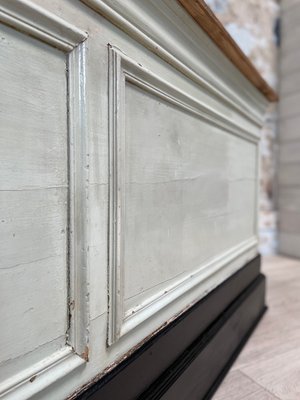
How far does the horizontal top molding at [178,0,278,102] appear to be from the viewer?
2.25ft

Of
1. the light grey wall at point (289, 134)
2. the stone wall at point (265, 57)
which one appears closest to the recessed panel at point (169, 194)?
the stone wall at point (265, 57)

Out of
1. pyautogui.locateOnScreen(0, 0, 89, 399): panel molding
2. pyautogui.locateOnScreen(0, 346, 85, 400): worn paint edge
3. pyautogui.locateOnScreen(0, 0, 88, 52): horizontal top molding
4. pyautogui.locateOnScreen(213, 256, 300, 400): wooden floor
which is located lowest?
pyautogui.locateOnScreen(213, 256, 300, 400): wooden floor

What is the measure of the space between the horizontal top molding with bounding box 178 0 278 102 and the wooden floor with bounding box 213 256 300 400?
99 cm

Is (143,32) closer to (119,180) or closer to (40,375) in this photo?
(119,180)

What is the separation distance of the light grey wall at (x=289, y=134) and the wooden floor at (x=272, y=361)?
1129 millimetres

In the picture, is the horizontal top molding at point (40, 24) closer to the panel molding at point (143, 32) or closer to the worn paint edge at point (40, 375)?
the panel molding at point (143, 32)

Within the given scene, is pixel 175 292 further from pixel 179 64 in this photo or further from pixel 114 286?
pixel 179 64

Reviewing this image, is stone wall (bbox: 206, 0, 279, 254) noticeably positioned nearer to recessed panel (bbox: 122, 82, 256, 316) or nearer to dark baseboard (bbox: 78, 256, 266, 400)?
dark baseboard (bbox: 78, 256, 266, 400)

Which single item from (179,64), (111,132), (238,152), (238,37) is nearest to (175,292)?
(111,132)

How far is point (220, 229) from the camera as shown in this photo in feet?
3.40

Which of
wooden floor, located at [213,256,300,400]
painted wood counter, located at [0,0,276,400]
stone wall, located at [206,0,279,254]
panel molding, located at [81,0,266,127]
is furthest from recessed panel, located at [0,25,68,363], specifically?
stone wall, located at [206,0,279,254]

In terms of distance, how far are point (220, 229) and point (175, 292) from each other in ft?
1.18

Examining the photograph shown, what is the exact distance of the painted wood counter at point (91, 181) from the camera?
408 millimetres

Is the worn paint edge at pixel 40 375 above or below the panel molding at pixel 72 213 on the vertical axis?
below
